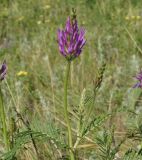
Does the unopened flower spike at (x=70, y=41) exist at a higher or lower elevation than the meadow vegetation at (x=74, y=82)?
higher

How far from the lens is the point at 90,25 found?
13.8ft

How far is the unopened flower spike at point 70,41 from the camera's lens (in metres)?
1.10

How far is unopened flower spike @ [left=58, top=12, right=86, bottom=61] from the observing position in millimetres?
1104

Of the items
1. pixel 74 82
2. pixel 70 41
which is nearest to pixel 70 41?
pixel 70 41

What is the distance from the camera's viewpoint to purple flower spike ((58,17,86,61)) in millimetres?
1104

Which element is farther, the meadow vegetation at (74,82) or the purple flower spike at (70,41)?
the meadow vegetation at (74,82)

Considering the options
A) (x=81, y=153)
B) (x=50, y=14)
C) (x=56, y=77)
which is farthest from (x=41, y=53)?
(x=81, y=153)

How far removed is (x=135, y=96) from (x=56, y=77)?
70 centimetres

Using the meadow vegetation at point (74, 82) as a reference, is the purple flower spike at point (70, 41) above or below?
above

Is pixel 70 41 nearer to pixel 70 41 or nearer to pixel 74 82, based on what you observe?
pixel 70 41

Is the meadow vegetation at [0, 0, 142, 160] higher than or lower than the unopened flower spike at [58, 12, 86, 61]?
lower

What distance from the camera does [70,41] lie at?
1.11 metres

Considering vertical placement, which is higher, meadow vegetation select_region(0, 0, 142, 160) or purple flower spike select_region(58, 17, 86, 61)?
purple flower spike select_region(58, 17, 86, 61)

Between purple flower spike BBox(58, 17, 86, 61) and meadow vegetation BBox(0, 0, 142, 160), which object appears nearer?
purple flower spike BBox(58, 17, 86, 61)
